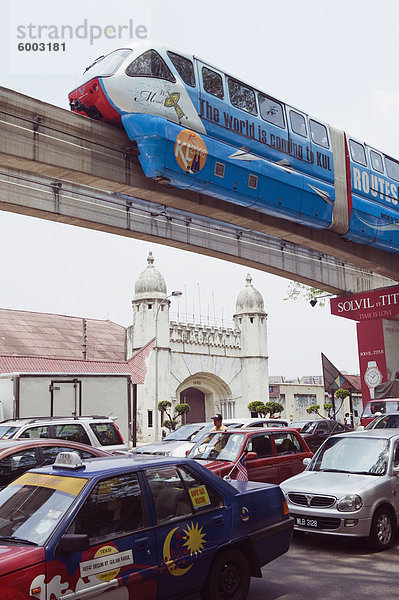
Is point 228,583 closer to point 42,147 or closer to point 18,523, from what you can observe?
point 18,523

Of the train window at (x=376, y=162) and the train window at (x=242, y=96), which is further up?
the train window at (x=376, y=162)

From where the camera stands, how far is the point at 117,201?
19.2 meters

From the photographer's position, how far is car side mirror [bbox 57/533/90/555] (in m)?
4.46

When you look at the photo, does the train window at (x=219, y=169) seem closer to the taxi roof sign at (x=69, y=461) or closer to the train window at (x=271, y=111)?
the train window at (x=271, y=111)

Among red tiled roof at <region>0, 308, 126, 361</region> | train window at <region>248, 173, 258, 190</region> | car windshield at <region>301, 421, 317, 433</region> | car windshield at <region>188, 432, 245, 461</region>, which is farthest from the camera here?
red tiled roof at <region>0, 308, 126, 361</region>

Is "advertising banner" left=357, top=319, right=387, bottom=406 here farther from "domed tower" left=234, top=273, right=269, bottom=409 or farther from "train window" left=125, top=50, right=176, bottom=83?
"domed tower" left=234, top=273, right=269, bottom=409

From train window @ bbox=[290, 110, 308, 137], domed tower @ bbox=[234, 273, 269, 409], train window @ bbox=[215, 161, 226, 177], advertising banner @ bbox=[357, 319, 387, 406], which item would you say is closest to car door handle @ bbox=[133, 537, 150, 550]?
train window @ bbox=[215, 161, 226, 177]

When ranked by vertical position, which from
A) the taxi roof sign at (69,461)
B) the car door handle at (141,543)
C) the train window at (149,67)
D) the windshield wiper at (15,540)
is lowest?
the car door handle at (141,543)

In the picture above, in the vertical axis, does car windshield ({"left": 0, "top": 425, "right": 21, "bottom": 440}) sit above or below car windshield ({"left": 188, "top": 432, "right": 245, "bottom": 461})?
above

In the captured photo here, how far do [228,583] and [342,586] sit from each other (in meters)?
1.56

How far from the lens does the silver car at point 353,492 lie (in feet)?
26.1

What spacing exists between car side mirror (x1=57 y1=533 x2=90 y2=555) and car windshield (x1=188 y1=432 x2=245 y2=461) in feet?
19.6

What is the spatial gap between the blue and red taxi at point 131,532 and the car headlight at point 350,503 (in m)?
1.87

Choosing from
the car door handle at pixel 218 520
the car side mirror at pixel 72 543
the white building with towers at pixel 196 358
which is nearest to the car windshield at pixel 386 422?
the car door handle at pixel 218 520
